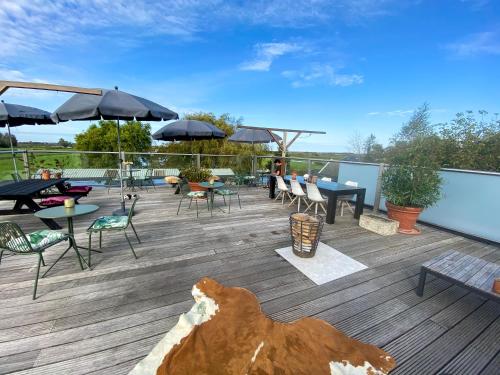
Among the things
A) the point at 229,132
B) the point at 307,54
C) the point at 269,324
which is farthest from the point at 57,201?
the point at 229,132

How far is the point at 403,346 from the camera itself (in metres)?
1.60

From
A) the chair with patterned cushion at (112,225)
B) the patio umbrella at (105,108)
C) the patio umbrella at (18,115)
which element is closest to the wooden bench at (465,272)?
the chair with patterned cushion at (112,225)

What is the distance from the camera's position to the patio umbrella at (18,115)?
4297mm

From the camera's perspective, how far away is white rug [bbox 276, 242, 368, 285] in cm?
249

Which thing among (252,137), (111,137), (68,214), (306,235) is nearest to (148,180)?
(252,137)

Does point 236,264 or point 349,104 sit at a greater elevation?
point 349,104

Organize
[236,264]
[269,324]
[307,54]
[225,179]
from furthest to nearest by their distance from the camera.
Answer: [307,54] < [225,179] < [236,264] < [269,324]

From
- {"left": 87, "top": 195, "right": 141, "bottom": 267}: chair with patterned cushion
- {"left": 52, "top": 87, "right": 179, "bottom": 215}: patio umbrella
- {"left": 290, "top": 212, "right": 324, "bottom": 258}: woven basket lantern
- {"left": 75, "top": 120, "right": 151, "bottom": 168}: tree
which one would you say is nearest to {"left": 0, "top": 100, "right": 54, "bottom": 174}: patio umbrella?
{"left": 52, "top": 87, "right": 179, "bottom": 215}: patio umbrella

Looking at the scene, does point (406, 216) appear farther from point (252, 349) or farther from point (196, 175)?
point (196, 175)

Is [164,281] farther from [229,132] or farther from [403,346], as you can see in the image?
[229,132]

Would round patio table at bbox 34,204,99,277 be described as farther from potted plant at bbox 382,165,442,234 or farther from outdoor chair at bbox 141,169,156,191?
potted plant at bbox 382,165,442,234

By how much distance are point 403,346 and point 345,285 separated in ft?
2.45

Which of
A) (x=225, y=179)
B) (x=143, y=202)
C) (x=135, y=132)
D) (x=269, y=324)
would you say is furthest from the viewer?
(x=135, y=132)

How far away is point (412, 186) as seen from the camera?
3844 millimetres
